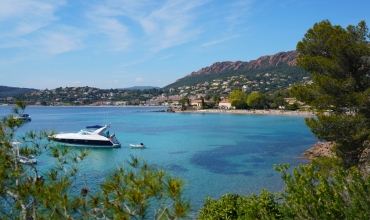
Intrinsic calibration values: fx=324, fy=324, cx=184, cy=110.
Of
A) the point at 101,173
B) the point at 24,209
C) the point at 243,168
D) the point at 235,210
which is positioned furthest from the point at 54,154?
the point at 243,168

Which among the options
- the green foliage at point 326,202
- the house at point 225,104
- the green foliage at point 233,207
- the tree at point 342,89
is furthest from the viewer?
the house at point 225,104

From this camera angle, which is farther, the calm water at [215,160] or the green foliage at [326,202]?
the calm water at [215,160]

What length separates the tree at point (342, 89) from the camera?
36.2 feet

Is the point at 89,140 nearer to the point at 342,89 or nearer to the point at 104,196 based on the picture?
the point at 342,89

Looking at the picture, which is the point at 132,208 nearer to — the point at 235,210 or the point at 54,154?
the point at 54,154

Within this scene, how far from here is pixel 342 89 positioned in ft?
36.8

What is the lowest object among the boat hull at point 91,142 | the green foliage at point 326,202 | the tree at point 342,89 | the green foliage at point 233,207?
the boat hull at point 91,142

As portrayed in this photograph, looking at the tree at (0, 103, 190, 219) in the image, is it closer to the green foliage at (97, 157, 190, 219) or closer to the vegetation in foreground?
the green foliage at (97, 157, 190, 219)

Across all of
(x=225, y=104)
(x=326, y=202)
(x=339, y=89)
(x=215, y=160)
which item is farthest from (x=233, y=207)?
(x=225, y=104)

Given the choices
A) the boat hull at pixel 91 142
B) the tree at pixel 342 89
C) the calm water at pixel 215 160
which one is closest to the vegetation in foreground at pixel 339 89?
the tree at pixel 342 89

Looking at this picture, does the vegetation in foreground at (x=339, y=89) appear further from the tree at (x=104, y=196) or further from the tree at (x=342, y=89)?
the tree at (x=104, y=196)

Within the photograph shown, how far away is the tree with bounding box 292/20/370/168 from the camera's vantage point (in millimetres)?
11047

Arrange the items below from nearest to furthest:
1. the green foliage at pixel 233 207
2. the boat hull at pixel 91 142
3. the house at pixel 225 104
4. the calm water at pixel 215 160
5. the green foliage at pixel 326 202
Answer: the green foliage at pixel 326 202, the green foliage at pixel 233 207, the calm water at pixel 215 160, the boat hull at pixel 91 142, the house at pixel 225 104

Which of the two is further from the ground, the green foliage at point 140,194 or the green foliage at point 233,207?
the green foliage at point 140,194
